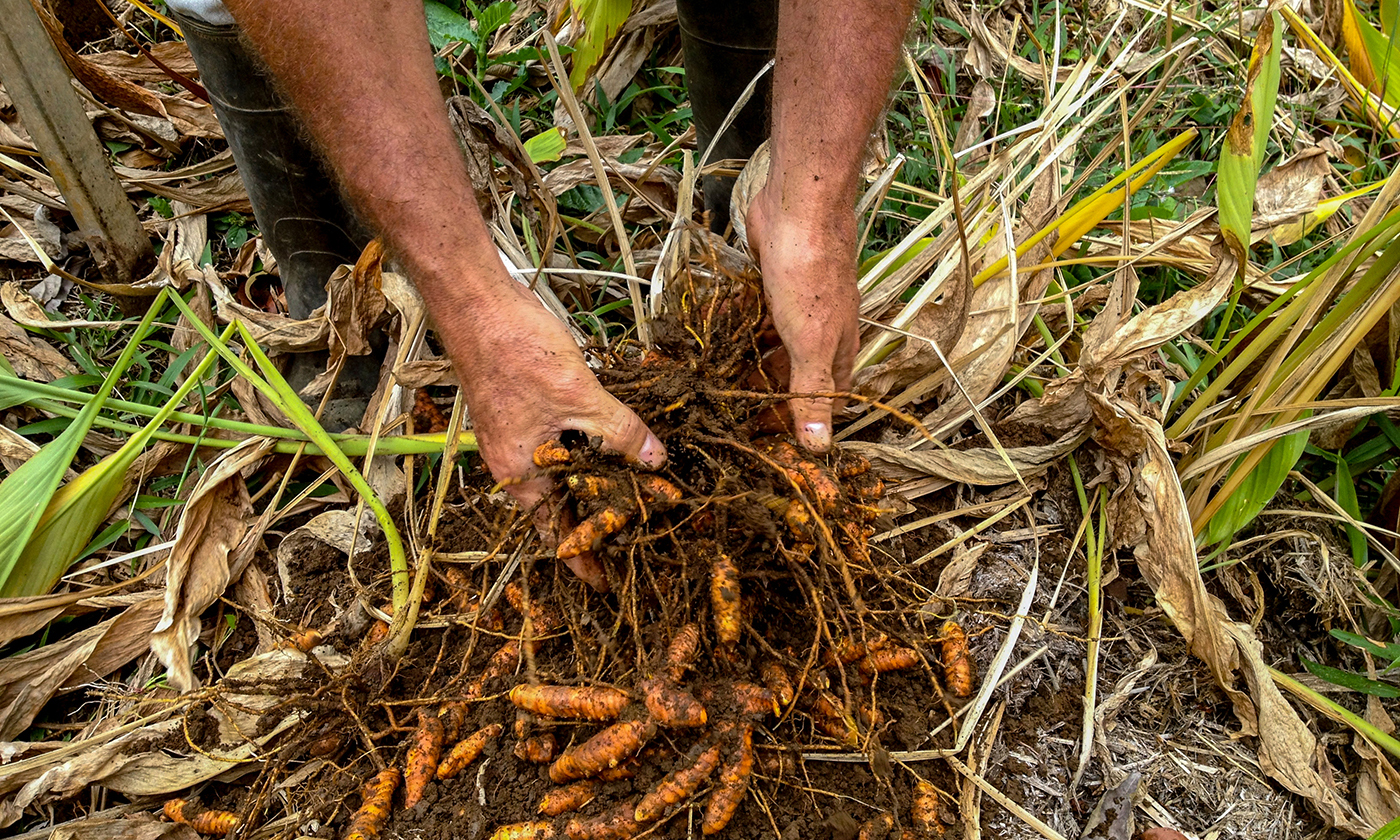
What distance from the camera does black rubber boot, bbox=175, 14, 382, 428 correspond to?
1.70 m

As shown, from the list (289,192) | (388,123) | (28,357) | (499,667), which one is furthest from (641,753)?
(28,357)

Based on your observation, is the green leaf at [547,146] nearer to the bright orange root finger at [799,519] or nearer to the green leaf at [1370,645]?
the bright orange root finger at [799,519]

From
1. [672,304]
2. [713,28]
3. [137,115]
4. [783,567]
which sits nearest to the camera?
[783,567]

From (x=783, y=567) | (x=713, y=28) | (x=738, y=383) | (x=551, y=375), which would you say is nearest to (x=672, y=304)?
(x=738, y=383)

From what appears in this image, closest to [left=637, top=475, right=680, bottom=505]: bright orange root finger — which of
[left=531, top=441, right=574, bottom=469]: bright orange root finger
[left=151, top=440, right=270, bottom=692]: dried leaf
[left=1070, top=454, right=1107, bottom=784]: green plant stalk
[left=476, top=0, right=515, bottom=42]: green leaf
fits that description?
[left=531, top=441, right=574, bottom=469]: bright orange root finger

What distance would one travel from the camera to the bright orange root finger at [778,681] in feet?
4.08

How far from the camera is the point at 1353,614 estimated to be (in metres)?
1.48

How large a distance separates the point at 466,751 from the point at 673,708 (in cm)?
36

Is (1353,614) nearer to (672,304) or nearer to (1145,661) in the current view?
(1145,661)

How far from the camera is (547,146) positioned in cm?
208

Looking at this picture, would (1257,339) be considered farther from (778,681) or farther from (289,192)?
(289,192)

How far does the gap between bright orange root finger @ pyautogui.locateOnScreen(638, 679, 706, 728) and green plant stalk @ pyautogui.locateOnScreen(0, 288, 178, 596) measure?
1168mm

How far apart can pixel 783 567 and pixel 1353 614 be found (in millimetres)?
976

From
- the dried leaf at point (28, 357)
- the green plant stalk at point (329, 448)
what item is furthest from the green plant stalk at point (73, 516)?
the dried leaf at point (28, 357)
